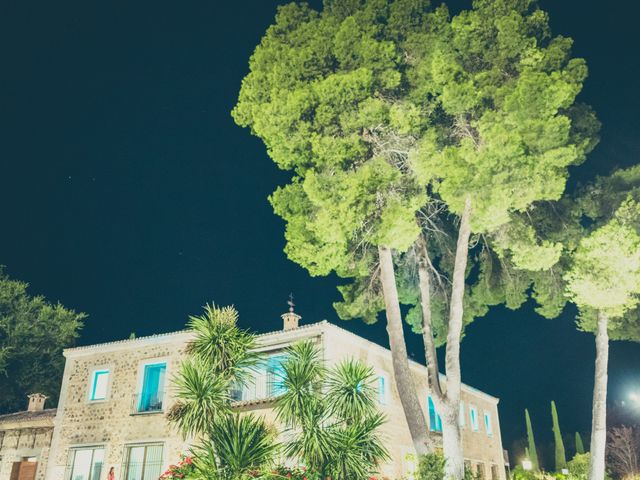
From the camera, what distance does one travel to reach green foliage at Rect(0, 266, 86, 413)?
1134 inches

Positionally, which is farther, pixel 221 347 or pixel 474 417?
pixel 474 417

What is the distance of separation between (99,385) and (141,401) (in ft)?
7.26

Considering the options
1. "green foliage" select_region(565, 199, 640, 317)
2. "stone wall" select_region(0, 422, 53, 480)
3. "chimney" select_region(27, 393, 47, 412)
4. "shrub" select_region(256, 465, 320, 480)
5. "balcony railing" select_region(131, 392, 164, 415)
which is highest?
"green foliage" select_region(565, 199, 640, 317)

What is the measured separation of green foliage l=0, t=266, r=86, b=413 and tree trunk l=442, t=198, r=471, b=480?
23.8 m

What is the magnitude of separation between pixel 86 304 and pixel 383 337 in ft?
94.7

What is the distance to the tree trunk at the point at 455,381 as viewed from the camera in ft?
42.8

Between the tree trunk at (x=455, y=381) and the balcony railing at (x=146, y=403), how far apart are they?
1065 centimetres

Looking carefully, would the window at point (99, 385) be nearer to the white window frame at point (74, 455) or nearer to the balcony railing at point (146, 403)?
the balcony railing at point (146, 403)

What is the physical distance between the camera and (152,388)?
19.6 meters

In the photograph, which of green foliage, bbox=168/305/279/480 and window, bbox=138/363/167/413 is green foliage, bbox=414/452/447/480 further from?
window, bbox=138/363/167/413

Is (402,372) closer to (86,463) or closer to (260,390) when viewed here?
(260,390)

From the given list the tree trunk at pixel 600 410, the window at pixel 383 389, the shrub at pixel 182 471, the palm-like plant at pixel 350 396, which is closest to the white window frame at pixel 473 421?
the window at pixel 383 389

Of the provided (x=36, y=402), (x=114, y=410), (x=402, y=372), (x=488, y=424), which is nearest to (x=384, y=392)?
(x=402, y=372)

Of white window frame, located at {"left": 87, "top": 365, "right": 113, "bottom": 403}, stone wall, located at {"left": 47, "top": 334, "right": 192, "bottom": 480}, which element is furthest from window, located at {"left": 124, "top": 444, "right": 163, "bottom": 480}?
white window frame, located at {"left": 87, "top": 365, "right": 113, "bottom": 403}
